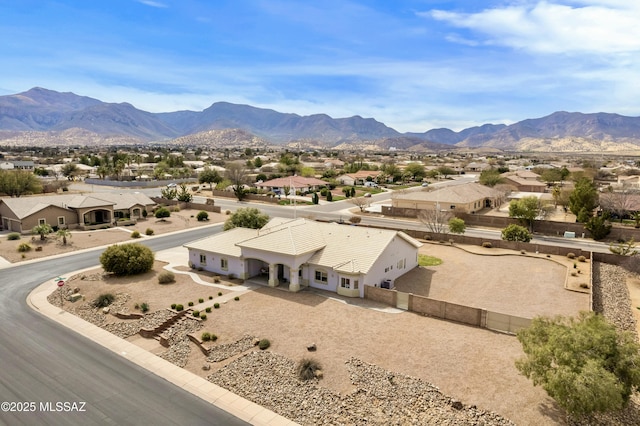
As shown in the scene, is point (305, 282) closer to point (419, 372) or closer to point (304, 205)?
point (419, 372)

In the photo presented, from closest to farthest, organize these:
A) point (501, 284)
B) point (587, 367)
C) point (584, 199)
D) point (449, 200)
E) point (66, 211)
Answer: point (587, 367) < point (501, 284) < point (584, 199) < point (66, 211) < point (449, 200)

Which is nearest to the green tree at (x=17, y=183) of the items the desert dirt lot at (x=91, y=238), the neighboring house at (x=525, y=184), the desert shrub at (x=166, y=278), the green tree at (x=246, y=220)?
the desert dirt lot at (x=91, y=238)

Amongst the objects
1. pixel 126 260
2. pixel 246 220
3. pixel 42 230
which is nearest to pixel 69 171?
pixel 42 230

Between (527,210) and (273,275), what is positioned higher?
(527,210)

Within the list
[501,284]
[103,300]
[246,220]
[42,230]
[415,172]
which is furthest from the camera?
[415,172]

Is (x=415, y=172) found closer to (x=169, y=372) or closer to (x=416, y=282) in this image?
(x=416, y=282)

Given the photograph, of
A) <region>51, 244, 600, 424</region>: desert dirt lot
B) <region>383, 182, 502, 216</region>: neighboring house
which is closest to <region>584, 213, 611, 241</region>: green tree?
<region>51, 244, 600, 424</region>: desert dirt lot
